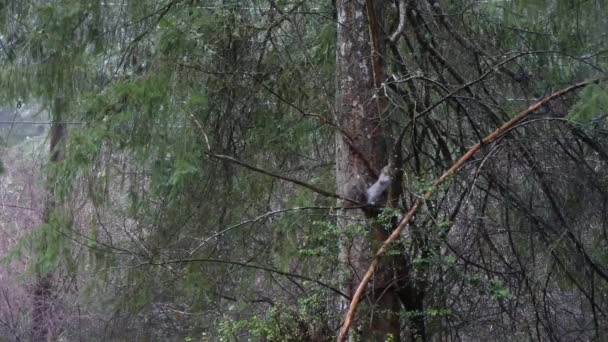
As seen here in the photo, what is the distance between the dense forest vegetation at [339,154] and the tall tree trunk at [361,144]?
0.01 meters

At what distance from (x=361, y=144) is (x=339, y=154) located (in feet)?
0.62

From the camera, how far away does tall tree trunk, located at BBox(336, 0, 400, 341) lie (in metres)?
4.71

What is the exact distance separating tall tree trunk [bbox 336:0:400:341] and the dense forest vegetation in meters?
0.01

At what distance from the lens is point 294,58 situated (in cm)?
625

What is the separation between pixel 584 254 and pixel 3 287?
399 inches

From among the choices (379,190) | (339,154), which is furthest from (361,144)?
(379,190)

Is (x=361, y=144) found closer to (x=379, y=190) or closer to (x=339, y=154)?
(x=339, y=154)

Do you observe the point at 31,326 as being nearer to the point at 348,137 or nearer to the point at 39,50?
the point at 39,50

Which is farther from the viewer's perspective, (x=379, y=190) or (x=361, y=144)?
(x=361, y=144)

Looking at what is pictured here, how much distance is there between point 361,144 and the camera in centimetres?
502

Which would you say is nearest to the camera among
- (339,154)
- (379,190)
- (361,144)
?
(379,190)

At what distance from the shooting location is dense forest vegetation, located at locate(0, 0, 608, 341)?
4727mm

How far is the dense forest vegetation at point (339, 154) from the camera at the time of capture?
15.5 ft

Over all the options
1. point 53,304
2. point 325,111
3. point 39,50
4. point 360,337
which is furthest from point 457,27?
point 53,304
